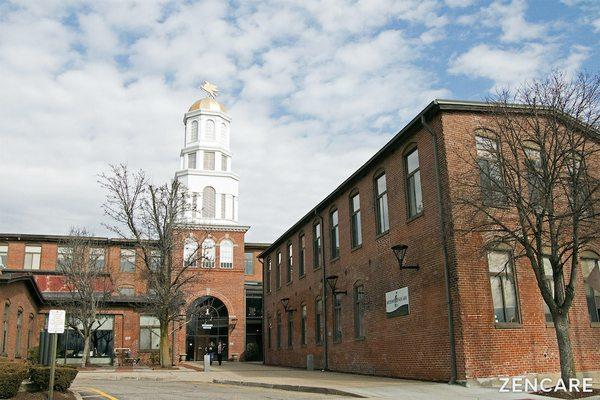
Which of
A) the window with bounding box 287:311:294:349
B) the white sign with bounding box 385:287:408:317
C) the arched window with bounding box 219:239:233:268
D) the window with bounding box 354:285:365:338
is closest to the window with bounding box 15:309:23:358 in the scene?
the window with bounding box 287:311:294:349

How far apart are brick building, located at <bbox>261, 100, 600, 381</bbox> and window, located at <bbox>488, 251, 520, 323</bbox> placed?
1.4 inches

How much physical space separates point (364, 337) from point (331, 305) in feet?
14.7

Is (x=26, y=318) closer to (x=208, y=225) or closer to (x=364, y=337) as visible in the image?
(x=208, y=225)

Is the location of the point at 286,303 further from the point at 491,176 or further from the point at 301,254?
the point at 491,176

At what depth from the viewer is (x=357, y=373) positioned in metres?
23.2

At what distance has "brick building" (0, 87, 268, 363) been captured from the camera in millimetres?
44062

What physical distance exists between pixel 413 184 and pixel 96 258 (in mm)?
27217

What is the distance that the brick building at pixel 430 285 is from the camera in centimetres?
1673

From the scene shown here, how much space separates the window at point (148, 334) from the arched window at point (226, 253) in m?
7.59

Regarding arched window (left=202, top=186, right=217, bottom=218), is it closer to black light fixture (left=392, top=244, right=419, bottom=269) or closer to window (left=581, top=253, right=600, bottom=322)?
black light fixture (left=392, top=244, right=419, bottom=269)

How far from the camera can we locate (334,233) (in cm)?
2759

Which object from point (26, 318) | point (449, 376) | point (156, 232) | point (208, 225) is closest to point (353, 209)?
point (449, 376)

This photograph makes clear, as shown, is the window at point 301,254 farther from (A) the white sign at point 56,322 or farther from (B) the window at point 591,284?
(A) the white sign at point 56,322

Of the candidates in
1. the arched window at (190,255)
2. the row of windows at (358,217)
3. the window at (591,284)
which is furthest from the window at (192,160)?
the window at (591,284)
